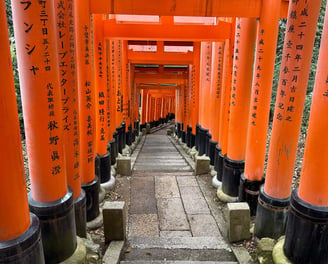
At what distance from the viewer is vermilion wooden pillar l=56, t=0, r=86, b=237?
3.24 m

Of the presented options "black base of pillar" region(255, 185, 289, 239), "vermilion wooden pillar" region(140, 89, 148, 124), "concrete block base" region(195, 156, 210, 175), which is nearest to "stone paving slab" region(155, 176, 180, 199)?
"concrete block base" region(195, 156, 210, 175)

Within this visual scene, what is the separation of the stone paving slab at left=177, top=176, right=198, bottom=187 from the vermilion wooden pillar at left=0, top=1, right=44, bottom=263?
4523 mm

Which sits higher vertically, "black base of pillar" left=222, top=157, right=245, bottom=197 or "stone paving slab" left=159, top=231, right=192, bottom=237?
"black base of pillar" left=222, top=157, right=245, bottom=197

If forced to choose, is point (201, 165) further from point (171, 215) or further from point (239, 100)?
point (239, 100)

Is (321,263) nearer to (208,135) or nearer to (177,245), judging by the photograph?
(177,245)

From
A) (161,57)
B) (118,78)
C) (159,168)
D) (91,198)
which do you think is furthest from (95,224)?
(161,57)

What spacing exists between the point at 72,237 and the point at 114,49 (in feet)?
20.9

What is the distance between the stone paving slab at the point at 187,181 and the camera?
6.45m

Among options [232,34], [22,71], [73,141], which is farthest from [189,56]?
[22,71]

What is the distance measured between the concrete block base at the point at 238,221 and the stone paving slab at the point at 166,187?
205 centimetres

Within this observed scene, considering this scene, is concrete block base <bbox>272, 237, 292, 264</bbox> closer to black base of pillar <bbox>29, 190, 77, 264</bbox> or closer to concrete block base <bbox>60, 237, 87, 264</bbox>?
concrete block base <bbox>60, 237, 87, 264</bbox>

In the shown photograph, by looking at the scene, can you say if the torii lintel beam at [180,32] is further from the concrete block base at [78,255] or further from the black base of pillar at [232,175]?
the concrete block base at [78,255]

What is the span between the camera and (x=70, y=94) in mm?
3371

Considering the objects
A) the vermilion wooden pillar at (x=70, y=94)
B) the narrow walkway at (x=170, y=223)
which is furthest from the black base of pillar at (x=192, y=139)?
the vermilion wooden pillar at (x=70, y=94)
